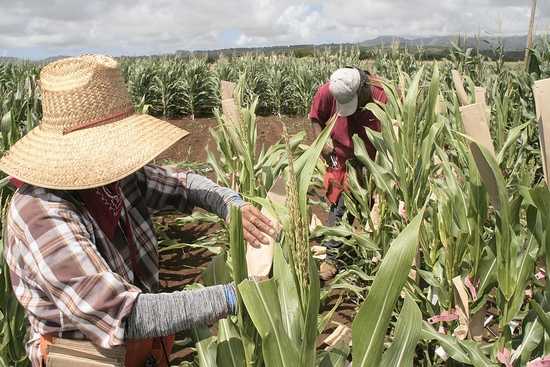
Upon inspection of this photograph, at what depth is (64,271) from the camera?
962 millimetres

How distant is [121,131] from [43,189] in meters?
0.21

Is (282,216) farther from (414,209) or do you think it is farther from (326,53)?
(326,53)

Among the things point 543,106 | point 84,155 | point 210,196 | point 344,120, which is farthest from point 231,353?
point 344,120

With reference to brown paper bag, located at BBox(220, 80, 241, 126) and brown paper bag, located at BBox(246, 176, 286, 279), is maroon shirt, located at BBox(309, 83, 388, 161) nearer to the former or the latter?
brown paper bag, located at BBox(220, 80, 241, 126)

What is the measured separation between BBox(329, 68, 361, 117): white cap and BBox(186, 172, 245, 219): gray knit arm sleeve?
4.05 ft

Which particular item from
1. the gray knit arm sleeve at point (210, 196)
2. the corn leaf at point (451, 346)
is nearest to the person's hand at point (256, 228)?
the gray knit arm sleeve at point (210, 196)

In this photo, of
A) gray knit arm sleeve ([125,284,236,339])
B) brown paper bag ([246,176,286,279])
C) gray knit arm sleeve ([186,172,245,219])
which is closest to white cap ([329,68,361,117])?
gray knit arm sleeve ([186,172,245,219])

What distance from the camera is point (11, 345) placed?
5.30ft

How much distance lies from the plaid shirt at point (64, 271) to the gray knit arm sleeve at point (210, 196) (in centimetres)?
31

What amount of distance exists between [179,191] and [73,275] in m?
0.56

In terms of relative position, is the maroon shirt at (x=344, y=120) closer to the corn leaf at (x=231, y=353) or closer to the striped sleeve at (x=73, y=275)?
the corn leaf at (x=231, y=353)

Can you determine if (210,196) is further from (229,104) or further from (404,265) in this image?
(229,104)

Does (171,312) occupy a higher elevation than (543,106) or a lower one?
lower

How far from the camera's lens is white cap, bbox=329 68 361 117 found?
2514mm
